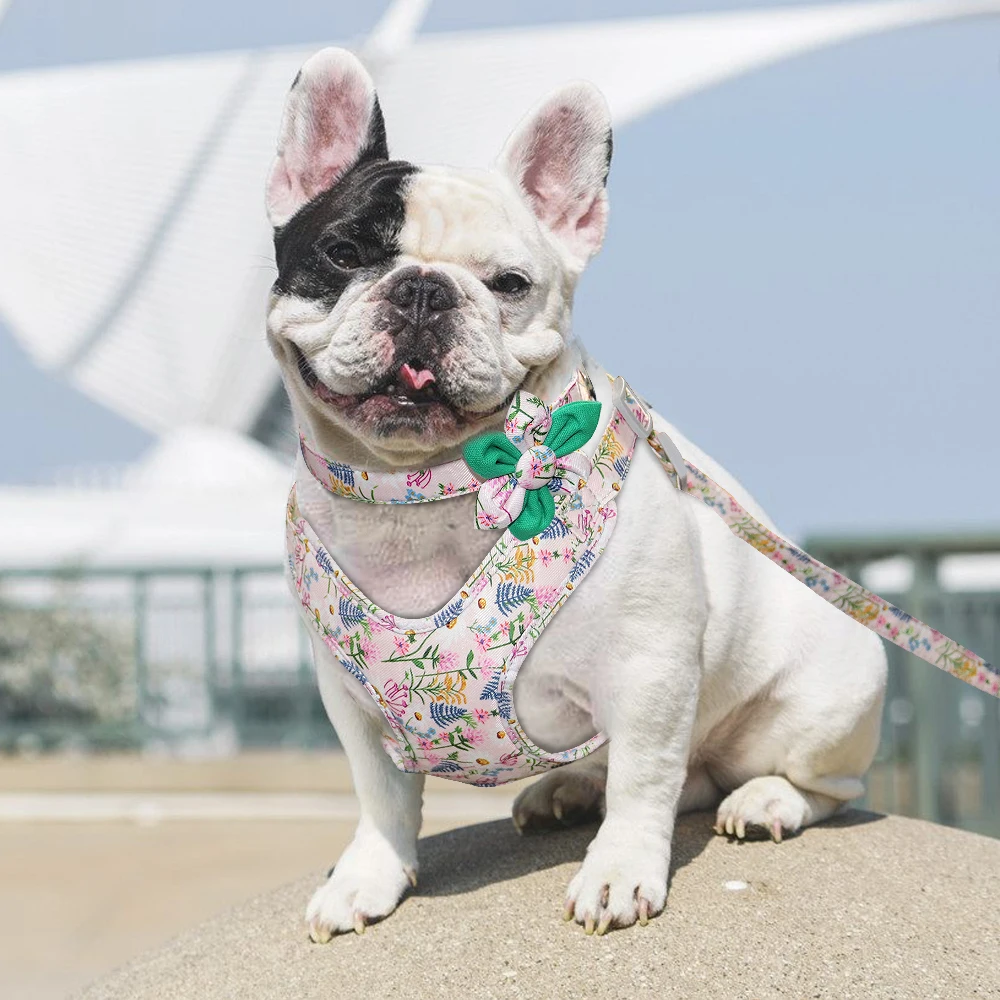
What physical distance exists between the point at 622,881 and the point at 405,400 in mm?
980

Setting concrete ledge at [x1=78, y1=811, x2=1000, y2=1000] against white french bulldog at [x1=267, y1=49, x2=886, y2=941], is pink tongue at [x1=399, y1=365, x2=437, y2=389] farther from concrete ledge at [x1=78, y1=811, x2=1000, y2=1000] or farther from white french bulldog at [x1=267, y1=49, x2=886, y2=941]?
concrete ledge at [x1=78, y1=811, x2=1000, y2=1000]

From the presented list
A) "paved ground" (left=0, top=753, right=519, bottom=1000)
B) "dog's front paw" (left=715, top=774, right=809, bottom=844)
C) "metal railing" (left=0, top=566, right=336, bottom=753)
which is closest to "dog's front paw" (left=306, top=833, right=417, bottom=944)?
"dog's front paw" (left=715, top=774, right=809, bottom=844)

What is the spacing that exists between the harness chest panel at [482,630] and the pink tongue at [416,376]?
34cm

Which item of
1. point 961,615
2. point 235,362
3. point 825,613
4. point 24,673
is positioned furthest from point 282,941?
point 235,362

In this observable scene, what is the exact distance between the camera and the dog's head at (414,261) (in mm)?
2641

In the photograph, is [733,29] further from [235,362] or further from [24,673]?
[24,673]

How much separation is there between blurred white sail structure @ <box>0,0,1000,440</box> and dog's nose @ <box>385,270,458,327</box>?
102 ft

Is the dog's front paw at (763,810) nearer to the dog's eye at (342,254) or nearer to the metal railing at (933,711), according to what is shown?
the dog's eye at (342,254)

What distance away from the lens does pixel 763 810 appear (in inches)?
133

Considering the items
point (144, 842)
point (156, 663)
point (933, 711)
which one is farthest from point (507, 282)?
point (156, 663)

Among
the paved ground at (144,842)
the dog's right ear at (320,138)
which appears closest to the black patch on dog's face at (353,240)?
the dog's right ear at (320,138)

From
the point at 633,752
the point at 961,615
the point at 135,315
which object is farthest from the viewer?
the point at 135,315

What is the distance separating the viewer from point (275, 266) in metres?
2.97

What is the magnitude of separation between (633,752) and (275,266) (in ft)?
3.76
